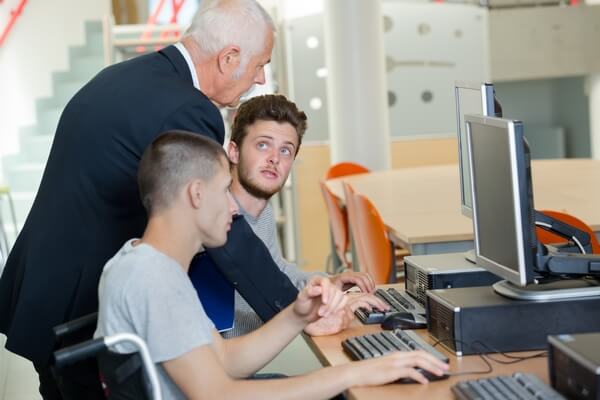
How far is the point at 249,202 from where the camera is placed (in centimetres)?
277

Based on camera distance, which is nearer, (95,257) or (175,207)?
(175,207)

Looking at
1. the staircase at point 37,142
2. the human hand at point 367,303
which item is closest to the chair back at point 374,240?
the human hand at point 367,303

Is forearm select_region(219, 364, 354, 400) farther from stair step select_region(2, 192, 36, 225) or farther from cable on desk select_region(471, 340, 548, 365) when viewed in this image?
stair step select_region(2, 192, 36, 225)

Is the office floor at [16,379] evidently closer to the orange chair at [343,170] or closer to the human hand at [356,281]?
the human hand at [356,281]

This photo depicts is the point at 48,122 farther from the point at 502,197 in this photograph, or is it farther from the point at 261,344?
the point at 502,197

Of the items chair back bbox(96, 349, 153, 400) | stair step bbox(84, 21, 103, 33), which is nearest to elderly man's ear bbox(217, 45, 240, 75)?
chair back bbox(96, 349, 153, 400)

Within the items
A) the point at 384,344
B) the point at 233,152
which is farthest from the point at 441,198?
the point at 384,344

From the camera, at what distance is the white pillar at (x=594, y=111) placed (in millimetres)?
9383

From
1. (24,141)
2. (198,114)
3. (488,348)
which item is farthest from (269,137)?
(24,141)

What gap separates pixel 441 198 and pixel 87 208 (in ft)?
8.81

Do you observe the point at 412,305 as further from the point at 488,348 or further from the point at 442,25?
the point at 442,25

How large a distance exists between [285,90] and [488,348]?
5793 mm

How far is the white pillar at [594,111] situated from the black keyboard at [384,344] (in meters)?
7.70

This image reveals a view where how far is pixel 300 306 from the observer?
6.44 ft
